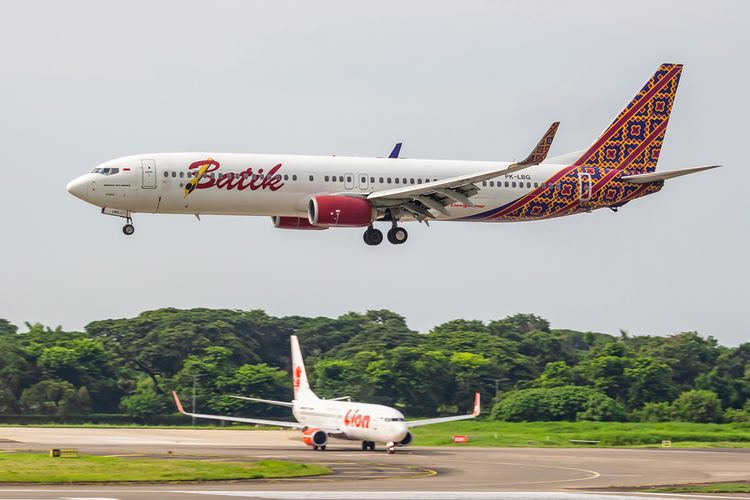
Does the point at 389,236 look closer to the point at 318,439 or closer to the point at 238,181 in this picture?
the point at 238,181

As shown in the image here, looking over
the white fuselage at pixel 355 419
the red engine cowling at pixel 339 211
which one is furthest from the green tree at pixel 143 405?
the red engine cowling at pixel 339 211

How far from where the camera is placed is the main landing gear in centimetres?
7419

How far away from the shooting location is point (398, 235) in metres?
74.2

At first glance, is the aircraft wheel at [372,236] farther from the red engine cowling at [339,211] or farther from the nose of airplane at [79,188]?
the nose of airplane at [79,188]

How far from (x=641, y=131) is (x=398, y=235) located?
19.6m

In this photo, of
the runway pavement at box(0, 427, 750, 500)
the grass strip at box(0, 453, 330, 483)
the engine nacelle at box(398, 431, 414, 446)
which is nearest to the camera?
the runway pavement at box(0, 427, 750, 500)

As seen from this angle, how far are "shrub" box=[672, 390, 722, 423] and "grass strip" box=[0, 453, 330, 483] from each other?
69007mm

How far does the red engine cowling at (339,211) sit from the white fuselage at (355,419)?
20473 millimetres

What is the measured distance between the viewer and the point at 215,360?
14388 cm

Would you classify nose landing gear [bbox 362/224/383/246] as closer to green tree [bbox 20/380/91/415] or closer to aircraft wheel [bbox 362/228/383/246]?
aircraft wheel [bbox 362/228/383/246]

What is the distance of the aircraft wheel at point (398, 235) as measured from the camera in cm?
7419

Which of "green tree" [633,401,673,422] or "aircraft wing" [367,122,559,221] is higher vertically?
"aircraft wing" [367,122,559,221]

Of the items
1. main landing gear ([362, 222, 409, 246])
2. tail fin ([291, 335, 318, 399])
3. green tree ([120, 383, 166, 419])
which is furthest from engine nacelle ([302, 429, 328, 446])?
green tree ([120, 383, 166, 419])

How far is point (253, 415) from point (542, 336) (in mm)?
53340
